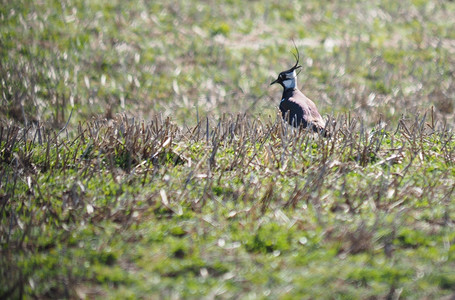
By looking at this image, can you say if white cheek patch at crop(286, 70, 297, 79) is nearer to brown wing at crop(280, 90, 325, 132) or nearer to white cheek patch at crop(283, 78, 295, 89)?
white cheek patch at crop(283, 78, 295, 89)

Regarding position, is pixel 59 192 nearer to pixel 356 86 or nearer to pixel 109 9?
pixel 356 86

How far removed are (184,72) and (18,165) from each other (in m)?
5.91

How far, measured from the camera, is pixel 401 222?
4297mm

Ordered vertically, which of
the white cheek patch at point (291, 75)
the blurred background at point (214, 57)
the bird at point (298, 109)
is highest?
the white cheek patch at point (291, 75)

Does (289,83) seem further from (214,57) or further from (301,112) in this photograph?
(214,57)

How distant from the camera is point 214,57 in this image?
11.5 meters

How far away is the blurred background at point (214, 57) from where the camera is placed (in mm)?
9734

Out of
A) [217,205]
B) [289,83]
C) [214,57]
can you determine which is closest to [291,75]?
[289,83]

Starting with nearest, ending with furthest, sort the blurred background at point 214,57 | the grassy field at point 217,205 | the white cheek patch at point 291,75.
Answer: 1. the grassy field at point 217,205
2. the white cheek patch at point 291,75
3. the blurred background at point 214,57

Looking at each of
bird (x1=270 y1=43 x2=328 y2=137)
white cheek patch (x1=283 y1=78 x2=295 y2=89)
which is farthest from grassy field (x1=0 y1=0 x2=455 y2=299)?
white cheek patch (x1=283 y1=78 x2=295 y2=89)

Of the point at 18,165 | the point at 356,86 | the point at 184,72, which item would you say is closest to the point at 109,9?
the point at 184,72

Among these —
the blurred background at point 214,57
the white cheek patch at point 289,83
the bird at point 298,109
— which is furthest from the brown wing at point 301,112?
the blurred background at point 214,57

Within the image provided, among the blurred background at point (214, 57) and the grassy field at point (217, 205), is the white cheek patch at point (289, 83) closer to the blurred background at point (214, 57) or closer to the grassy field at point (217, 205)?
the blurred background at point (214, 57)

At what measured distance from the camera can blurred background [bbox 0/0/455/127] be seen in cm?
973
